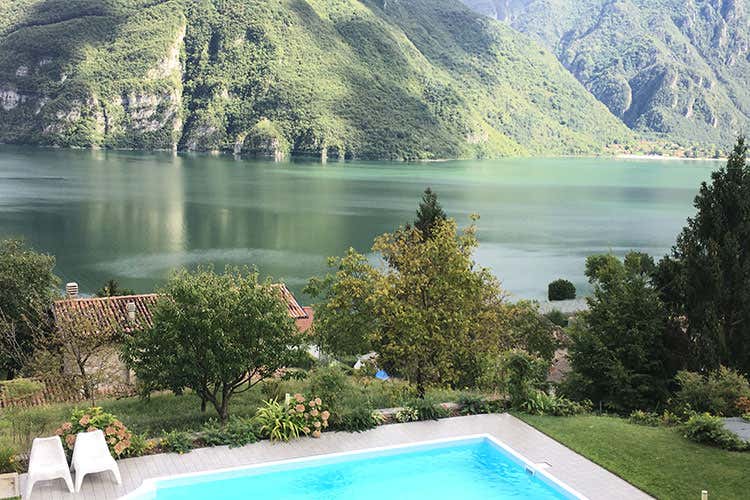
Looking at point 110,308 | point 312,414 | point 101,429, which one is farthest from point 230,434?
point 110,308

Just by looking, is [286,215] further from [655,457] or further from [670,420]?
[655,457]

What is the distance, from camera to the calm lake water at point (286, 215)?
47094 mm

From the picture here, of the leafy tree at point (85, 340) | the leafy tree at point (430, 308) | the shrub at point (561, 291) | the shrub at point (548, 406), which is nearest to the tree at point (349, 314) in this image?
the leafy tree at point (430, 308)

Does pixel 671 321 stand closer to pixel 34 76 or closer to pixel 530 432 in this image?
pixel 530 432

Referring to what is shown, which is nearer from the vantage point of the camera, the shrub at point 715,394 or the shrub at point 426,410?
the shrub at point 426,410

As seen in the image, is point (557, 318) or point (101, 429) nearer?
point (101, 429)

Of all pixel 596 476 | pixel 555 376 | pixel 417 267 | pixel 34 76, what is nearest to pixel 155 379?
pixel 417 267

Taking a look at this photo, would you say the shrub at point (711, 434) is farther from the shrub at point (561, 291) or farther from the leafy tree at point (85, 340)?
the shrub at point (561, 291)

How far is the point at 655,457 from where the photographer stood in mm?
10641

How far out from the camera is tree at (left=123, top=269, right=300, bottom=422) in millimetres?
12000

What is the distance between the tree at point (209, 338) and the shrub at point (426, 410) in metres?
2.29

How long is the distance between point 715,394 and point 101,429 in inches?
407

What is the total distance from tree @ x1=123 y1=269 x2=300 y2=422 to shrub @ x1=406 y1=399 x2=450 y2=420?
90.1 inches

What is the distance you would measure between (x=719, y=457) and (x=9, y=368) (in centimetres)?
1723
